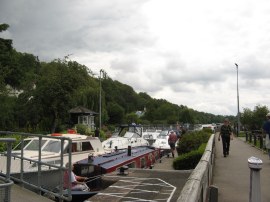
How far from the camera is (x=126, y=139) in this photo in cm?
2470

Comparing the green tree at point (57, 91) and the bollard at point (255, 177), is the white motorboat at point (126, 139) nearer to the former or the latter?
the green tree at point (57, 91)

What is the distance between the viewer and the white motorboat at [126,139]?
23.7 meters

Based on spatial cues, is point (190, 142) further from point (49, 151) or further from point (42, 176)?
point (42, 176)

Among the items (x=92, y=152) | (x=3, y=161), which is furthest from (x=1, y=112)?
(x=3, y=161)

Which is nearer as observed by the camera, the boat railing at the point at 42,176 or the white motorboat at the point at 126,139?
the boat railing at the point at 42,176

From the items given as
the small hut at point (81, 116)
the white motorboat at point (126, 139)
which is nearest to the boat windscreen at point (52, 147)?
the white motorboat at point (126, 139)

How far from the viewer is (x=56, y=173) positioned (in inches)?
344

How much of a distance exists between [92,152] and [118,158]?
138 cm

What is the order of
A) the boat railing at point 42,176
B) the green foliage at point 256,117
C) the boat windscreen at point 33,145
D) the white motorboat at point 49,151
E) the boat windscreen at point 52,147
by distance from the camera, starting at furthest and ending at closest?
the green foliage at point 256,117 < the boat windscreen at point 33,145 < the boat windscreen at point 52,147 < the white motorboat at point 49,151 < the boat railing at point 42,176

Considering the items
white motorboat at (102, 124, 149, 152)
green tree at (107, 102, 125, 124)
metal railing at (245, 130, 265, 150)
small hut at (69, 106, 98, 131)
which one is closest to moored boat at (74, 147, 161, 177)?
white motorboat at (102, 124, 149, 152)

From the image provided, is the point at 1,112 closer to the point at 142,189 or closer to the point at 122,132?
the point at 122,132

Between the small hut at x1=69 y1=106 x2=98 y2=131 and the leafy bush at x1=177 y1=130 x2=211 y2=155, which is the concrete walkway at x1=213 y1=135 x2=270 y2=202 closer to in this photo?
the leafy bush at x1=177 y1=130 x2=211 y2=155

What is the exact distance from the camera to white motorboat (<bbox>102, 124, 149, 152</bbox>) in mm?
23656

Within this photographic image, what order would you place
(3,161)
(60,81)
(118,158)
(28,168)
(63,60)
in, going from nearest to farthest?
(28,168), (3,161), (118,158), (60,81), (63,60)
